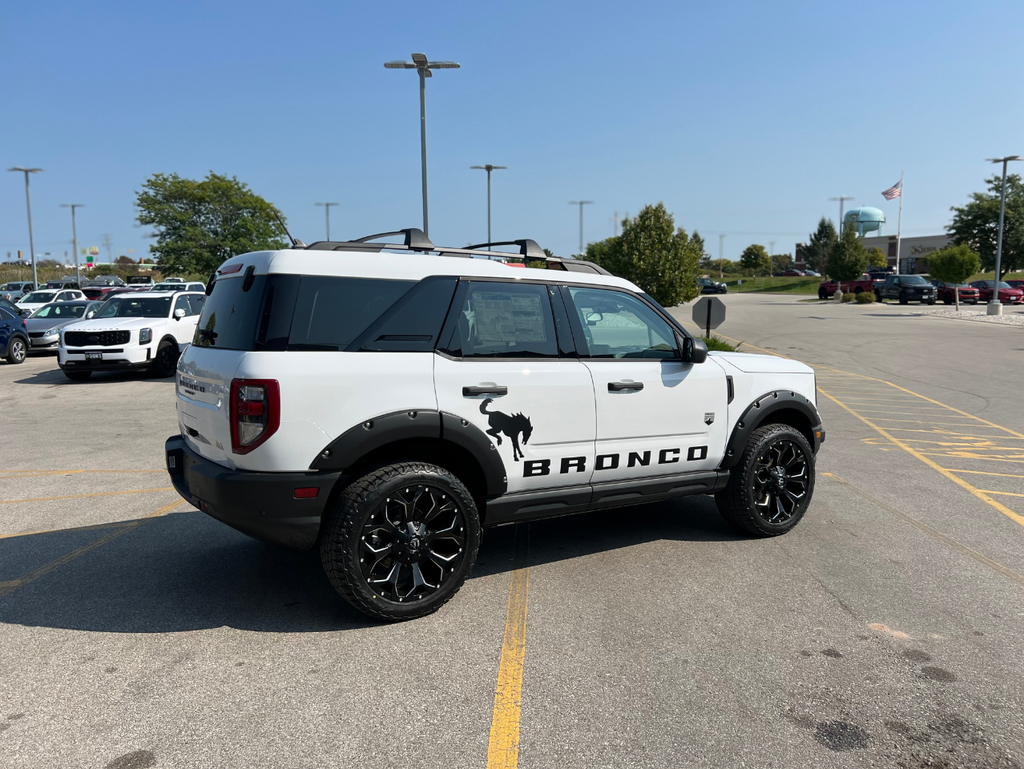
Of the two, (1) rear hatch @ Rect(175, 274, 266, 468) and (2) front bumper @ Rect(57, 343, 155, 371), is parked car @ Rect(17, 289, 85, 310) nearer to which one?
(2) front bumper @ Rect(57, 343, 155, 371)

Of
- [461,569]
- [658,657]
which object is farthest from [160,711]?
[658,657]

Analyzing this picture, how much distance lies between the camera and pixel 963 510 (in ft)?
21.2

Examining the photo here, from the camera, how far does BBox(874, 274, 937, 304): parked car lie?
4609 centimetres

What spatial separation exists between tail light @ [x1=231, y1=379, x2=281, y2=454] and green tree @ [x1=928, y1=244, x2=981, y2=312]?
41.5 metres

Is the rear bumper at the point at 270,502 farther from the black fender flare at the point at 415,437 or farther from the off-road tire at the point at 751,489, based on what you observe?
the off-road tire at the point at 751,489

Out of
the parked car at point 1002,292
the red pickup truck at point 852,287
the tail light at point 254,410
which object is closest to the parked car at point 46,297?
the tail light at point 254,410

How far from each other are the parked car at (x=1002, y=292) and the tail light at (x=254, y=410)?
49.1 m

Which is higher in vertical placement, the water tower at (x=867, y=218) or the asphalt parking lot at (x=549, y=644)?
the water tower at (x=867, y=218)

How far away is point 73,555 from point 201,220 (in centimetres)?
4945

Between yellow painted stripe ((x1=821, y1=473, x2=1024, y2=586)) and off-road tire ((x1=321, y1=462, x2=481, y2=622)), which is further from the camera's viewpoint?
yellow painted stripe ((x1=821, y1=473, x2=1024, y2=586))

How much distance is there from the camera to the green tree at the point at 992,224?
1911 inches

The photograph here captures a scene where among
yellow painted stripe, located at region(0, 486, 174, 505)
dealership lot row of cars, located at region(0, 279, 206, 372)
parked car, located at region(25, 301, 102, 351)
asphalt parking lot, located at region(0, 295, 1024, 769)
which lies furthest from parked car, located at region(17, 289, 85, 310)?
asphalt parking lot, located at region(0, 295, 1024, 769)

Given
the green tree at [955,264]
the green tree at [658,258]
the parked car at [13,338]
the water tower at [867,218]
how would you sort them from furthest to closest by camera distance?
the water tower at [867,218]
the green tree at [955,264]
the green tree at [658,258]
the parked car at [13,338]

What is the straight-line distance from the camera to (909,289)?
46594 millimetres
